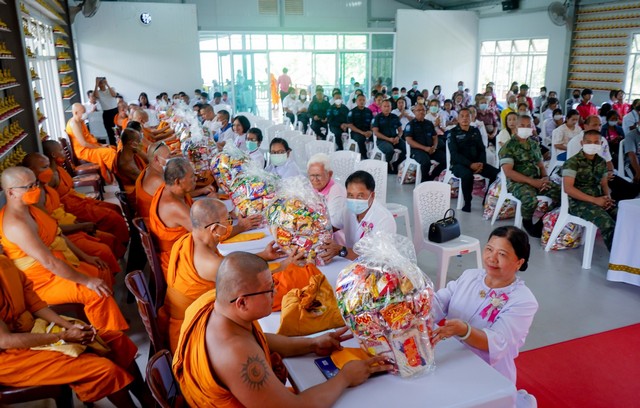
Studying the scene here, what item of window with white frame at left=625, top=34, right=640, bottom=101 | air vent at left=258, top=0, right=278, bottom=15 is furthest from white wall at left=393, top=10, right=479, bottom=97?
window with white frame at left=625, top=34, right=640, bottom=101

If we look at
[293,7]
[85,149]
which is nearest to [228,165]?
[85,149]

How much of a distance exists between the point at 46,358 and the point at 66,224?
1.93m

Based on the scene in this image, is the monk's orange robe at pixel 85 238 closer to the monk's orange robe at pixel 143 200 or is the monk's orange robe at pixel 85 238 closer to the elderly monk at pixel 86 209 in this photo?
the elderly monk at pixel 86 209

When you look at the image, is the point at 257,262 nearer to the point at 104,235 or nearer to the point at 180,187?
the point at 180,187

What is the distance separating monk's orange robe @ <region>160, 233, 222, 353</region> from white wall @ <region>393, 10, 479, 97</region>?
14.1 meters

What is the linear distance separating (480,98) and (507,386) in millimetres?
8789

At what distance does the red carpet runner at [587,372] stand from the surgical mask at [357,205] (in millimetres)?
1295

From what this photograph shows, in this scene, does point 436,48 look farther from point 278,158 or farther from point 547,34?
point 278,158

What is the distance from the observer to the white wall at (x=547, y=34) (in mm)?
12711

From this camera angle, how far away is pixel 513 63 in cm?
1468

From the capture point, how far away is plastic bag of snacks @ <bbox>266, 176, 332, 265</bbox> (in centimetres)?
266

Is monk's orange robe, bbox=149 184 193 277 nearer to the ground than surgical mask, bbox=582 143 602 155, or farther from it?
nearer to the ground

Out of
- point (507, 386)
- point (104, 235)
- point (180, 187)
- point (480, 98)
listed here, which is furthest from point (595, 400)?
point (480, 98)

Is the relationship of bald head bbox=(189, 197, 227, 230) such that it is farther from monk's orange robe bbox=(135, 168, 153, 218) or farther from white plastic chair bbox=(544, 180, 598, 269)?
white plastic chair bbox=(544, 180, 598, 269)
